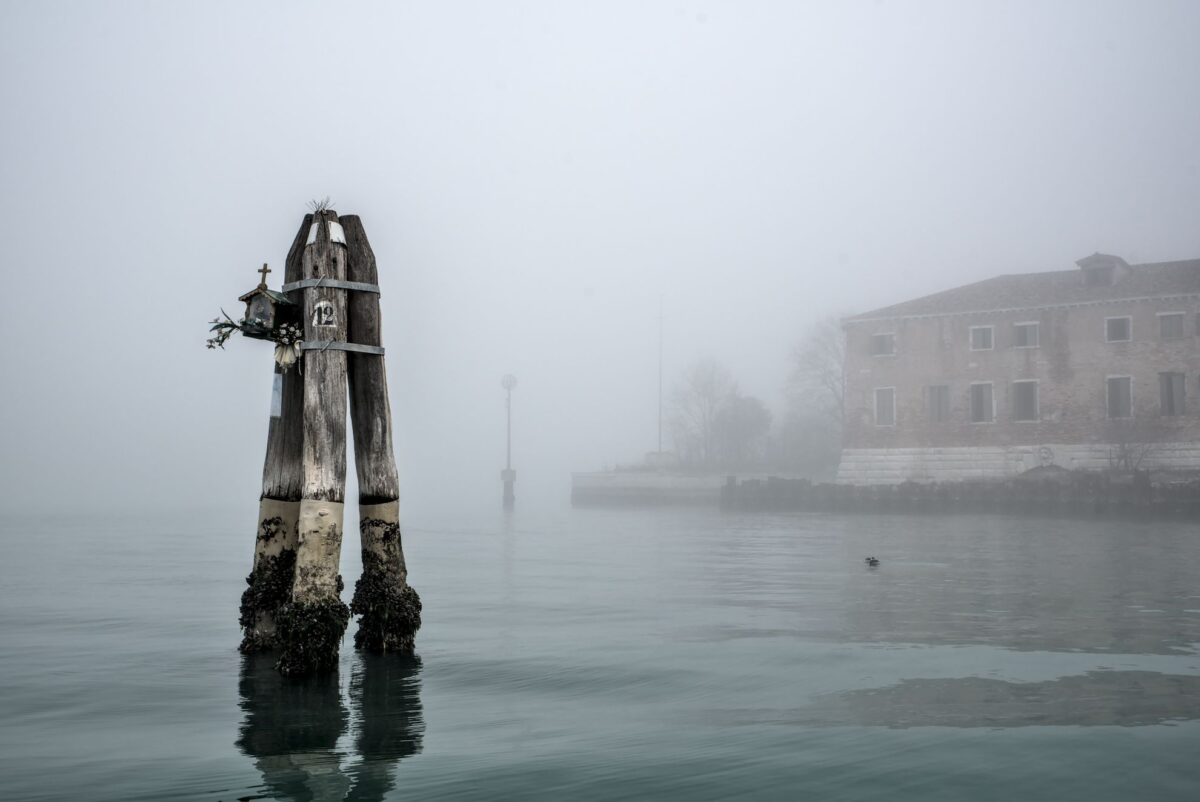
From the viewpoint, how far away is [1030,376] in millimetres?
44719

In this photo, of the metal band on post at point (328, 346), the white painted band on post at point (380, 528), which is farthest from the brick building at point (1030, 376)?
the metal band on post at point (328, 346)

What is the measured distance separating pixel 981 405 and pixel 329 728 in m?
44.7

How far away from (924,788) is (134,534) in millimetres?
30547

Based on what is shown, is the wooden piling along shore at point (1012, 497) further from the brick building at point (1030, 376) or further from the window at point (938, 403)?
the window at point (938, 403)

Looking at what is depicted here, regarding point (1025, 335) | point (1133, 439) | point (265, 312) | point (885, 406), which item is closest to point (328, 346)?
point (265, 312)

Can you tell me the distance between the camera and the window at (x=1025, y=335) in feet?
147

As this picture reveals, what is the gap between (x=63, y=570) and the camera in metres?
16.9

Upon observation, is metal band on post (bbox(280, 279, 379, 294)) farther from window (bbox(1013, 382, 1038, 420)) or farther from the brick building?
window (bbox(1013, 382, 1038, 420))

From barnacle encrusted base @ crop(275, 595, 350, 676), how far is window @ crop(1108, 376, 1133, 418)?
43371 millimetres

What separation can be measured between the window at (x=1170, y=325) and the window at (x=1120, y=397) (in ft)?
7.44

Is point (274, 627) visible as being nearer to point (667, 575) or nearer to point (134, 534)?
point (667, 575)

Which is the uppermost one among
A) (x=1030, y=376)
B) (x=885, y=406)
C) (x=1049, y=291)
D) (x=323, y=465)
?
(x=1049, y=291)

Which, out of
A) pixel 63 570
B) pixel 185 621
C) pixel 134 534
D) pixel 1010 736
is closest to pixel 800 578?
pixel 185 621

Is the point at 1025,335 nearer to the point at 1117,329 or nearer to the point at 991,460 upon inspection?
the point at 1117,329
